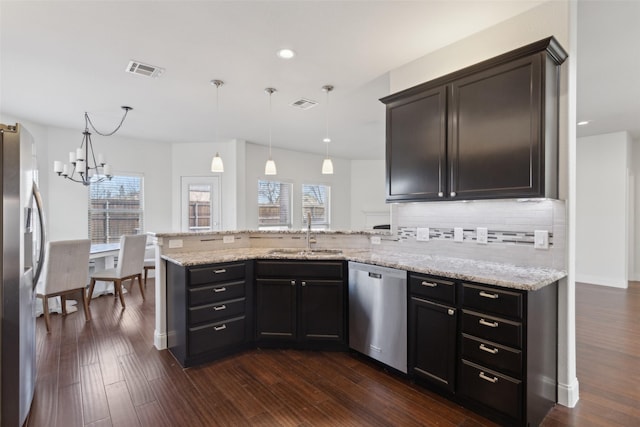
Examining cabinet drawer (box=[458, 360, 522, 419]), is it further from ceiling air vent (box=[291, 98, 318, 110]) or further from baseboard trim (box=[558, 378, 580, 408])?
ceiling air vent (box=[291, 98, 318, 110])

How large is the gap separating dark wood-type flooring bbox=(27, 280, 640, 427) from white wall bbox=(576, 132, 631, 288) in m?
2.84

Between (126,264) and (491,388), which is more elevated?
(126,264)

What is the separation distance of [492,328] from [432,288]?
0.44m

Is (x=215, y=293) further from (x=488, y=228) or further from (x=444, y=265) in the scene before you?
(x=488, y=228)

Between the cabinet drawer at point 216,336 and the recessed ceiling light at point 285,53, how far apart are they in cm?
246

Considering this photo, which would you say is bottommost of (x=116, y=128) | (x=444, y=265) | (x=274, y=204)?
(x=444, y=265)

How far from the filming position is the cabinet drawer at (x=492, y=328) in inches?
72.4

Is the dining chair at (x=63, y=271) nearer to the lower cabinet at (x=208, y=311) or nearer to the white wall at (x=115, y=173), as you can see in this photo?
the lower cabinet at (x=208, y=311)

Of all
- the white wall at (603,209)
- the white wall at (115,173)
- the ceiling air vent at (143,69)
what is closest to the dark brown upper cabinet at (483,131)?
the ceiling air vent at (143,69)

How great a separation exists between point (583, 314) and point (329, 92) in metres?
4.26

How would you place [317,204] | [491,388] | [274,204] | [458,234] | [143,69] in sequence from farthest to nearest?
[317,204] < [274,204] < [143,69] < [458,234] < [491,388]

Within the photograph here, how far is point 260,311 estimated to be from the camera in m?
3.03

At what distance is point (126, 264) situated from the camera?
4.32m

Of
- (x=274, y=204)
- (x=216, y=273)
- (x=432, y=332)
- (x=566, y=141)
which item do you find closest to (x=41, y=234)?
(x=216, y=273)
